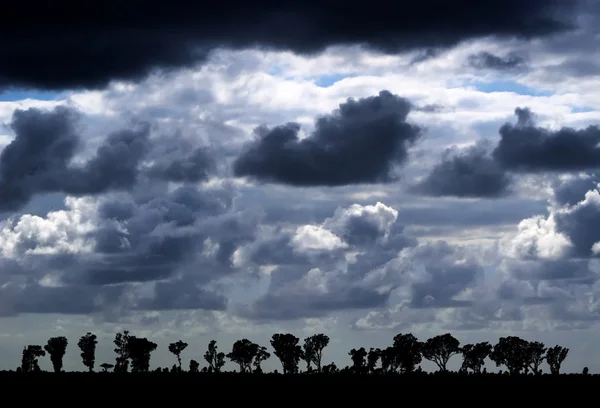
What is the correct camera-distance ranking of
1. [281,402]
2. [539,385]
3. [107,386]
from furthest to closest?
[539,385]
[107,386]
[281,402]

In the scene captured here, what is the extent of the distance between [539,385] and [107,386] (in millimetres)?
82145

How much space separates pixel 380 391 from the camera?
6988 inches

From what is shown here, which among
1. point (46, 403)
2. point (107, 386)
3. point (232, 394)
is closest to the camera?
point (46, 403)

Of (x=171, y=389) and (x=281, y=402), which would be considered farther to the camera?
(x=171, y=389)

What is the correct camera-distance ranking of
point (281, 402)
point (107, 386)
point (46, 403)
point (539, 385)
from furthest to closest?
point (539, 385), point (107, 386), point (281, 402), point (46, 403)

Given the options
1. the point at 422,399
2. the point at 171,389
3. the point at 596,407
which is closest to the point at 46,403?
the point at 171,389

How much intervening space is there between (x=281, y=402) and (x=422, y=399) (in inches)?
961

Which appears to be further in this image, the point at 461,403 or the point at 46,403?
the point at 461,403

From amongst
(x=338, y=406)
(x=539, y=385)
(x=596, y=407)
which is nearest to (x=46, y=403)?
(x=338, y=406)

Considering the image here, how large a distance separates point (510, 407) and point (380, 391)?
3312 centimetres

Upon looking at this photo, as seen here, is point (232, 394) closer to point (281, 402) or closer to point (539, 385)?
point (281, 402)

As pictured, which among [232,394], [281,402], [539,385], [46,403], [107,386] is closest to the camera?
[46,403]

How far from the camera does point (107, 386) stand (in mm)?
176125

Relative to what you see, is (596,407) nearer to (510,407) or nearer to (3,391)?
(510,407)
